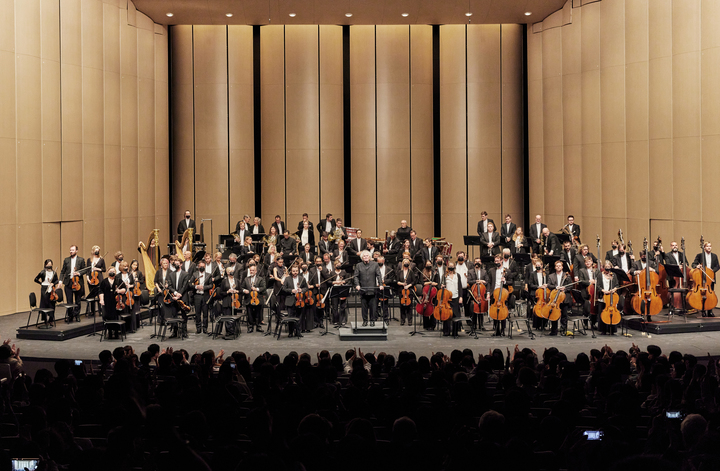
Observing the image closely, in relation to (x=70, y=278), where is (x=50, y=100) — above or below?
above

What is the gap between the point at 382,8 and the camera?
2014 cm

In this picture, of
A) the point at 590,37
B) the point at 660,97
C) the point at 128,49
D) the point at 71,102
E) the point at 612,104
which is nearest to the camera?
the point at 660,97

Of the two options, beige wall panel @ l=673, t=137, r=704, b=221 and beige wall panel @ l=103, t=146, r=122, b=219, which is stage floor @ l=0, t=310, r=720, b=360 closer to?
beige wall panel @ l=673, t=137, r=704, b=221

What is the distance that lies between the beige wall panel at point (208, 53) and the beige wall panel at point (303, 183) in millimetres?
3494

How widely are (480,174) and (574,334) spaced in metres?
10.1

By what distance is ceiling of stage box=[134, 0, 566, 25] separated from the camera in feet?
64.6

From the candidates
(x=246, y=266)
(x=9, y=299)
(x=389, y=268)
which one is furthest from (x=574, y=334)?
(x=9, y=299)

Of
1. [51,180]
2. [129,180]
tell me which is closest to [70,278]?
[51,180]

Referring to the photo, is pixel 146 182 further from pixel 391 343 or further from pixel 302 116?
pixel 391 343

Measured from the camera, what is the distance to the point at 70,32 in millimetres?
17250

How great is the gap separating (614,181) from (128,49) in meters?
14.2

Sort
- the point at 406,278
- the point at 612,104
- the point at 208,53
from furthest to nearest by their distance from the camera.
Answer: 1. the point at 208,53
2. the point at 612,104
3. the point at 406,278

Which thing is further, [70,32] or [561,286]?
[70,32]

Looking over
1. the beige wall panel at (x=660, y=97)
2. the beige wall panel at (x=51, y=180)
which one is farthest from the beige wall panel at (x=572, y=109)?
the beige wall panel at (x=51, y=180)
